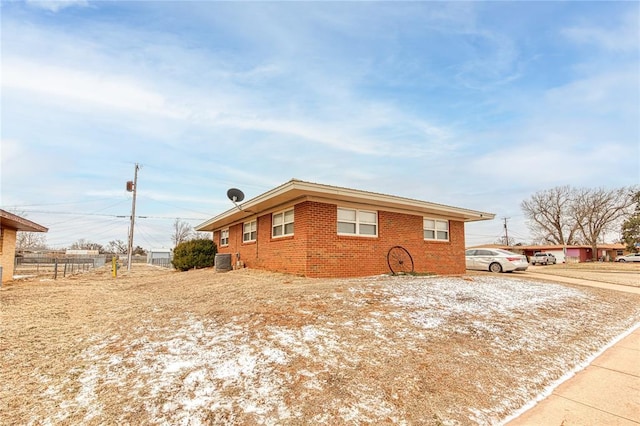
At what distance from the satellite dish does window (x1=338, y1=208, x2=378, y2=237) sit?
178 inches

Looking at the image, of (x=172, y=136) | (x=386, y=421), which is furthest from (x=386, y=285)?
(x=172, y=136)

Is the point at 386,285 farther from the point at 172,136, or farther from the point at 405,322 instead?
the point at 172,136

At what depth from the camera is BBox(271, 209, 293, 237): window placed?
1158cm

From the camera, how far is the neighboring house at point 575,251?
156 feet

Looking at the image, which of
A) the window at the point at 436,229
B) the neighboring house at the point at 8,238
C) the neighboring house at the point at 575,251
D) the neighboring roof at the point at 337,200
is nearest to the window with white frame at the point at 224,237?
the neighboring roof at the point at 337,200

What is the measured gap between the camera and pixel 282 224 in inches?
475

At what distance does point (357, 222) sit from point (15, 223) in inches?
583

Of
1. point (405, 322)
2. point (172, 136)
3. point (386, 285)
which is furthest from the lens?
point (172, 136)

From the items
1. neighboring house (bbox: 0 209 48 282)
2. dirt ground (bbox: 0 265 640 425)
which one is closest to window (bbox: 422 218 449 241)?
dirt ground (bbox: 0 265 640 425)

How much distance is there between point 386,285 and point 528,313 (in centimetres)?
301

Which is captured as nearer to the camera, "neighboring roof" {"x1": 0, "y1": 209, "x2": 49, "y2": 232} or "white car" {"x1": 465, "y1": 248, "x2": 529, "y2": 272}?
"neighboring roof" {"x1": 0, "y1": 209, "x2": 49, "y2": 232}

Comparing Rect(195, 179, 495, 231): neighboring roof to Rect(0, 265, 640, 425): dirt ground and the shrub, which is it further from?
the shrub

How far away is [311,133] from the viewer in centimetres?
1920

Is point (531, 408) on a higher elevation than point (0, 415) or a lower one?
lower
